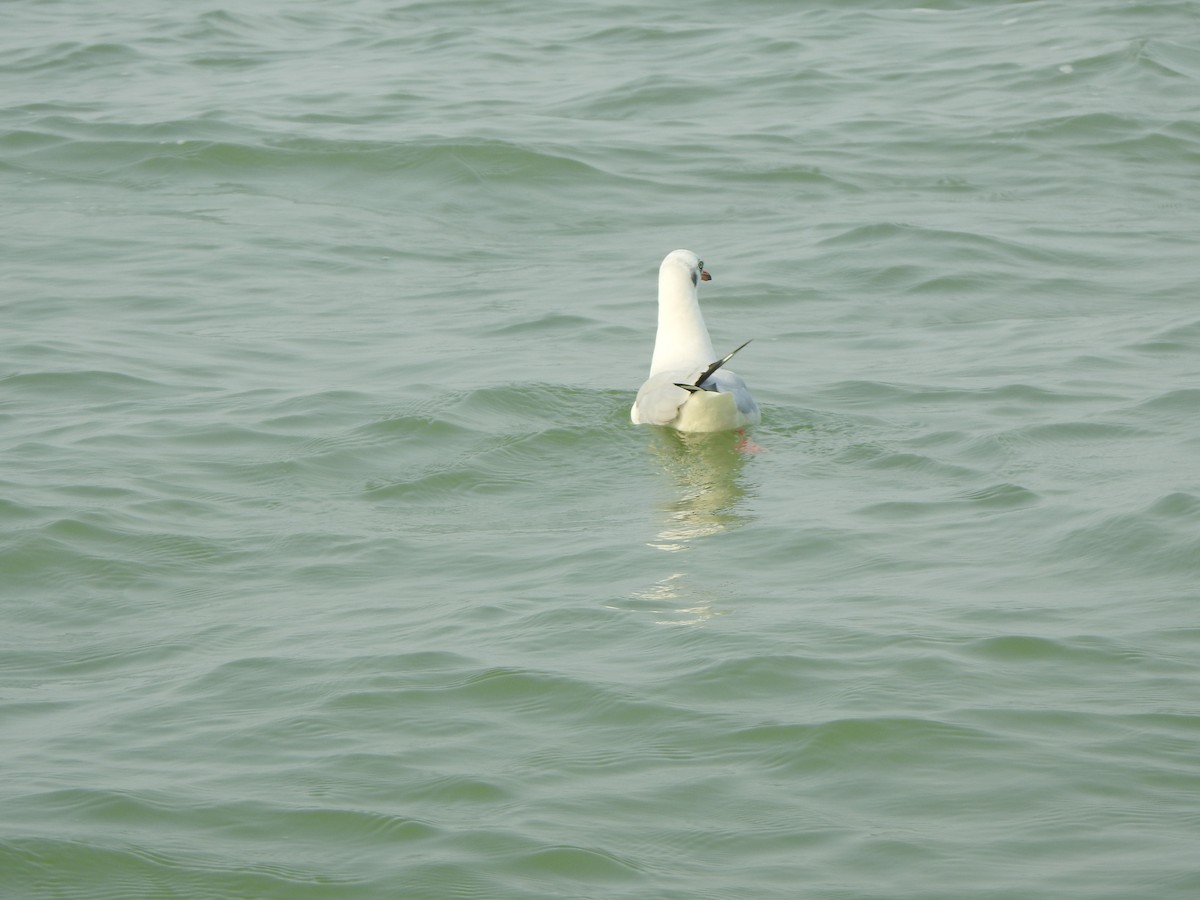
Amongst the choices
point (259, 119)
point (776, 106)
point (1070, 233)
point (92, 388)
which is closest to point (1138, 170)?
point (1070, 233)

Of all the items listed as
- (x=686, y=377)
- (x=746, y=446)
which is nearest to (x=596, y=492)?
(x=746, y=446)

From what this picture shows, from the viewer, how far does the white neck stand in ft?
29.9

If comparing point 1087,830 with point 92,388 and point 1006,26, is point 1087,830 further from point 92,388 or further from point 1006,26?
point 1006,26

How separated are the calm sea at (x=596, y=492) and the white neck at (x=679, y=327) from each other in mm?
347

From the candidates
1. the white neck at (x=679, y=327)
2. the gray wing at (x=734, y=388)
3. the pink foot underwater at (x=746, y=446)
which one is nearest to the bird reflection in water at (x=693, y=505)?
the pink foot underwater at (x=746, y=446)

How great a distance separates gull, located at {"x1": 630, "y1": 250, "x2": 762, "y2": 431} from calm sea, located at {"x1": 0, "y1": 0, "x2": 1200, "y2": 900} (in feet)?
0.42

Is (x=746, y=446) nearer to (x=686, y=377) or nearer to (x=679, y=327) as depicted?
(x=686, y=377)

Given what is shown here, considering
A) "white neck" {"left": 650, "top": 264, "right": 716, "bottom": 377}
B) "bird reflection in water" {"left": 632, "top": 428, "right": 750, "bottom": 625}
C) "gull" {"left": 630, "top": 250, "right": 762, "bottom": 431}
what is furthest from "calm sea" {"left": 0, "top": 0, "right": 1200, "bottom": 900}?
"white neck" {"left": 650, "top": 264, "right": 716, "bottom": 377}

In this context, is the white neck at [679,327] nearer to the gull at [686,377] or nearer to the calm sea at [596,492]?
the gull at [686,377]

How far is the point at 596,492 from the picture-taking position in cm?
784

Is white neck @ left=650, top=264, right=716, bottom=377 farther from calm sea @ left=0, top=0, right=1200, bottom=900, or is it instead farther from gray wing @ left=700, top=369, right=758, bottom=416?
gray wing @ left=700, top=369, right=758, bottom=416

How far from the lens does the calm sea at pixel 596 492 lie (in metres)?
4.72

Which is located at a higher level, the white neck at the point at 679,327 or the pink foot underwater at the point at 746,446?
the white neck at the point at 679,327

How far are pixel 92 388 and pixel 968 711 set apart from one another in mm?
5652
